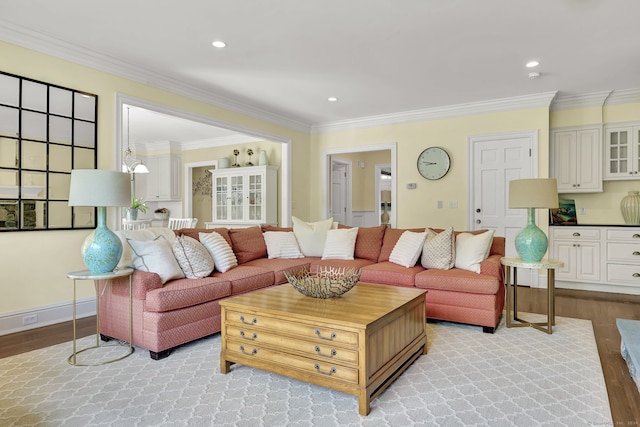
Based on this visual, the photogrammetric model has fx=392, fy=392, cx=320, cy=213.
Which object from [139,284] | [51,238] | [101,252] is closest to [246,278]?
[139,284]

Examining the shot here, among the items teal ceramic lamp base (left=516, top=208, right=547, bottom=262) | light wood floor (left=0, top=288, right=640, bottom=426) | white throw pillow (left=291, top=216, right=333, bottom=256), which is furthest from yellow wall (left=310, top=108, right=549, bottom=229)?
teal ceramic lamp base (left=516, top=208, right=547, bottom=262)

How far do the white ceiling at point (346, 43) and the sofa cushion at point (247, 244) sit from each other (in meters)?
1.77

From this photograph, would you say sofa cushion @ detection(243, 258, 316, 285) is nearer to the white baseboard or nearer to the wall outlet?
the white baseboard

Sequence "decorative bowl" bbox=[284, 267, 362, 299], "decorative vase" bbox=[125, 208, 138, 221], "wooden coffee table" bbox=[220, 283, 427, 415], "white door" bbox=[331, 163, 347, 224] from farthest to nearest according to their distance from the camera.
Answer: "white door" bbox=[331, 163, 347, 224]
"decorative vase" bbox=[125, 208, 138, 221]
"decorative bowl" bbox=[284, 267, 362, 299]
"wooden coffee table" bbox=[220, 283, 427, 415]

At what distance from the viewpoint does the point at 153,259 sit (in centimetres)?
303

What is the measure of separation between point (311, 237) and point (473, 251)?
1877mm

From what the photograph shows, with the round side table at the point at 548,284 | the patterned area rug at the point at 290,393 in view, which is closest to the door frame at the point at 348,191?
the round side table at the point at 548,284

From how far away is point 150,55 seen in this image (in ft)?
12.6

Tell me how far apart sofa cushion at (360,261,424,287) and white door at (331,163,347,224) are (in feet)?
14.4

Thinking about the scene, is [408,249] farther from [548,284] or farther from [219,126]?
[219,126]

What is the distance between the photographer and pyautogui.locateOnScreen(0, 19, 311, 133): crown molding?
327 cm

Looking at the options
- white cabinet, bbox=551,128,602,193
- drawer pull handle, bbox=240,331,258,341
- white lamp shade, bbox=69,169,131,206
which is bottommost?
drawer pull handle, bbox=240,331,258,341

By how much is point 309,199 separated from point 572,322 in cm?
443

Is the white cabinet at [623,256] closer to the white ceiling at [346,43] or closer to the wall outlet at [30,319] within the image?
the white ceiling at [346,43]
